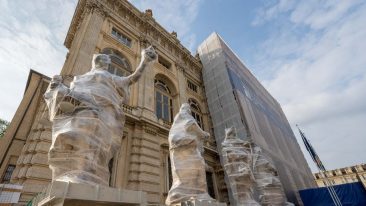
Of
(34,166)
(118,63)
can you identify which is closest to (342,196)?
(118,63)

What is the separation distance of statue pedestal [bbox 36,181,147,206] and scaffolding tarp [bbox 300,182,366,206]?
15.9 m

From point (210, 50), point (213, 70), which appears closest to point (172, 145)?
point (213, 70)

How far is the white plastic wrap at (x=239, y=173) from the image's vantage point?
6.41m

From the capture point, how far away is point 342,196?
13.7 metres

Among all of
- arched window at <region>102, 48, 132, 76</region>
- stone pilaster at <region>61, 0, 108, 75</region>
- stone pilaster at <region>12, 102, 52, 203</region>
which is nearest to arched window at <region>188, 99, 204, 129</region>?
arched window at <region>102, 48, 132, 76</region>

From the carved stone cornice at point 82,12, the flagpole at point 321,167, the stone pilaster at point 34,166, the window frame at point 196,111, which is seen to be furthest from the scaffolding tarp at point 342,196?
the carved stone cornice at point 82,12

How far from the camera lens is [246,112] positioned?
15930 millimetres

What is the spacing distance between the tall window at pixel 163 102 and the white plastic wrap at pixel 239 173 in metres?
6.50

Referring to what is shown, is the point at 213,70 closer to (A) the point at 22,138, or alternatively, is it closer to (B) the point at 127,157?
(B) the point at 127,157

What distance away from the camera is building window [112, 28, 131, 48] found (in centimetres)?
1346

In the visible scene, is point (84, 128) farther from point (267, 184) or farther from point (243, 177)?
point (267, 184)

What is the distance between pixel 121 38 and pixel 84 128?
1240 cm

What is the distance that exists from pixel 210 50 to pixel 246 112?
7834 millimetres

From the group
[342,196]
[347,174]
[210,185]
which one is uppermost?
[347,174]
